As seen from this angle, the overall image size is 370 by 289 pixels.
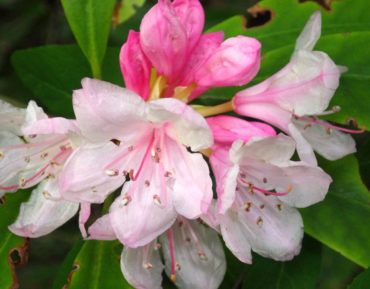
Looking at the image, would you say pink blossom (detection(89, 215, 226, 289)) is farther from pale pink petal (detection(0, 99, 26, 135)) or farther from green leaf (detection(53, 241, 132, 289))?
pale pink petal (detection(0, 99, 26, 135))

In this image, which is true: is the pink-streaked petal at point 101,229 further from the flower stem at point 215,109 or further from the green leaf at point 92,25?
the green leaf at point 92,25

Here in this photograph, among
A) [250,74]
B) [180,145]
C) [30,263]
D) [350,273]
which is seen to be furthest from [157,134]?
[30,263]

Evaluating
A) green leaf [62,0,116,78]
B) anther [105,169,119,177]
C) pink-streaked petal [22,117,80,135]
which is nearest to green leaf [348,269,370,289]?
anther [105,169,119,177]

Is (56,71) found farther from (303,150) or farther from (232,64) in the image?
(303,150)

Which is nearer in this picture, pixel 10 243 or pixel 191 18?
pixel 191 18

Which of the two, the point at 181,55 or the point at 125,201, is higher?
the point at 181,55

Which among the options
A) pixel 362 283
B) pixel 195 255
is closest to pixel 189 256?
pixel 195 255
